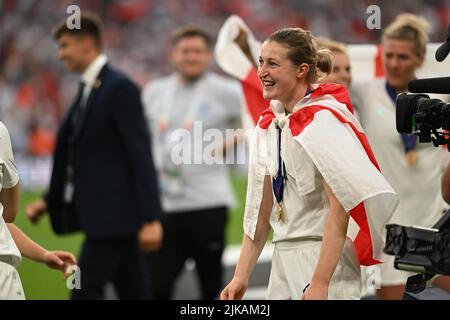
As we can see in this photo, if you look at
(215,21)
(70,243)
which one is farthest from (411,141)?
(215,21)

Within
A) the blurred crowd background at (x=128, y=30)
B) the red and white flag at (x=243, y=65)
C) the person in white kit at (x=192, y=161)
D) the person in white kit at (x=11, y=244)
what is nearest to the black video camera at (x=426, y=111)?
the person in white kit at (x=11, y=244)

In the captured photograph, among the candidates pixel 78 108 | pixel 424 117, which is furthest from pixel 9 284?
pixel 78 108

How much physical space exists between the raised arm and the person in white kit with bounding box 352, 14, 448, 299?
2.13 metres

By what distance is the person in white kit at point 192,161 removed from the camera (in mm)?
8398

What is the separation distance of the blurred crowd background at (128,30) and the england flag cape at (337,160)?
18308 mm

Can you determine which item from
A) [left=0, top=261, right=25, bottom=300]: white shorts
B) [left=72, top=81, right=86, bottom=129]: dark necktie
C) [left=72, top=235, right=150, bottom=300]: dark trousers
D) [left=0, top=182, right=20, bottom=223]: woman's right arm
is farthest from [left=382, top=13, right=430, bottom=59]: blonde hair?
[left=0, top=261, right=25, bottom=300]: white shorts

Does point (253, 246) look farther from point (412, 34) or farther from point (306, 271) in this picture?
point (412, 34)

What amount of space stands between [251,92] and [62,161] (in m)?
1.54

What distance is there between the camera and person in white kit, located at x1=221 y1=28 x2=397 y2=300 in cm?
432

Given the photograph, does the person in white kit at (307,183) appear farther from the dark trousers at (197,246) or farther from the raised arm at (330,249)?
the dark trousers at (197,246)

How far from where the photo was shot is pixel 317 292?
4.19 m

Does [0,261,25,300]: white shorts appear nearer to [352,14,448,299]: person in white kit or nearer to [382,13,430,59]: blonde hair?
[352,14,448,299]: person in white kit

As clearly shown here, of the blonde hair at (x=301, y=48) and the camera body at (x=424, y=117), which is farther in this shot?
the blonde hair at (x=301, y=48)

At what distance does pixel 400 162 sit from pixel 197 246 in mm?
2350
